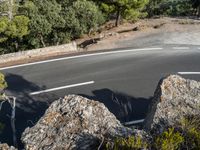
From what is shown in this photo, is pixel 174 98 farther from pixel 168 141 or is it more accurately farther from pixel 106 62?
pixel 106 62

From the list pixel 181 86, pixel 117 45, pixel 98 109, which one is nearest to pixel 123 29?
pixel 117 45

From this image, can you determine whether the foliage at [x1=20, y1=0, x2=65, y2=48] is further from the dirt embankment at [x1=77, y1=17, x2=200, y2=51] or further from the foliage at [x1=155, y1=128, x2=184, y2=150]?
the foliage at [x1=155, y1=128, x2=184, y2=150]

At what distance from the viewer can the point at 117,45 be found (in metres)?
22.3

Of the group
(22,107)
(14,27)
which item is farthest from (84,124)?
(14,27)

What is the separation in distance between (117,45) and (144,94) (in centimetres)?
652

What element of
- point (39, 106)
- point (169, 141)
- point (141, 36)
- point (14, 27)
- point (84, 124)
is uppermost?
point (14, 27)

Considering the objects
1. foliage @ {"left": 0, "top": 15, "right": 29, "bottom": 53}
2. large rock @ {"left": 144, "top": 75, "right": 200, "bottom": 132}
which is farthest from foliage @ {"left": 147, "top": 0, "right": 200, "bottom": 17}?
large rock @ {"left": 144, "top": 75, "right": 200, "bottom": 132}

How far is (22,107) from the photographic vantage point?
15.6 m

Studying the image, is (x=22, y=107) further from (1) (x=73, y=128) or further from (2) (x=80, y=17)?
(2) (x=80, y=17)

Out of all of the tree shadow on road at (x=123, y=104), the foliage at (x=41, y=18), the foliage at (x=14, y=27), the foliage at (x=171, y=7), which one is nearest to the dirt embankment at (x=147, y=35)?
the foliage at (x=41, y=18)

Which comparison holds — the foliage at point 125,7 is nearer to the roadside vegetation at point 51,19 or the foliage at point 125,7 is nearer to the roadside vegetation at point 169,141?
the roadside vegetation at point 51,19

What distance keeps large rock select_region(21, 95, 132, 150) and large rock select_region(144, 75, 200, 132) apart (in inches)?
40.7

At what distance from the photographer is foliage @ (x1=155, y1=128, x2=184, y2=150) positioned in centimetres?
618

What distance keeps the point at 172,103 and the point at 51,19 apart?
16051mm
